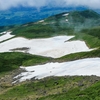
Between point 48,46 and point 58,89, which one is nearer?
point 58,89

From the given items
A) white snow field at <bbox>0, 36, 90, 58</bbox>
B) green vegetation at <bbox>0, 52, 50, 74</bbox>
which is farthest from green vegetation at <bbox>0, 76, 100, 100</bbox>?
white snow field at <bbox>0, 36, 90, 58</bbox>

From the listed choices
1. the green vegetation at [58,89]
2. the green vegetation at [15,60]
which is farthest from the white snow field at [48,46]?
the green vegetation at [58,89]

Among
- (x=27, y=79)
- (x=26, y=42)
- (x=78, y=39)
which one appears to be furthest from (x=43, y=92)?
(x=26, y=42)

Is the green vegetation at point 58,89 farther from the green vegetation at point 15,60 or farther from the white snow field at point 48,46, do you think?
the white snow field at point 48,46

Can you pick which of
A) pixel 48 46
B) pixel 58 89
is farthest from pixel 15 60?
pixel 58 89

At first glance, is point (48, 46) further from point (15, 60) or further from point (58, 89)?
point (58, 89)
